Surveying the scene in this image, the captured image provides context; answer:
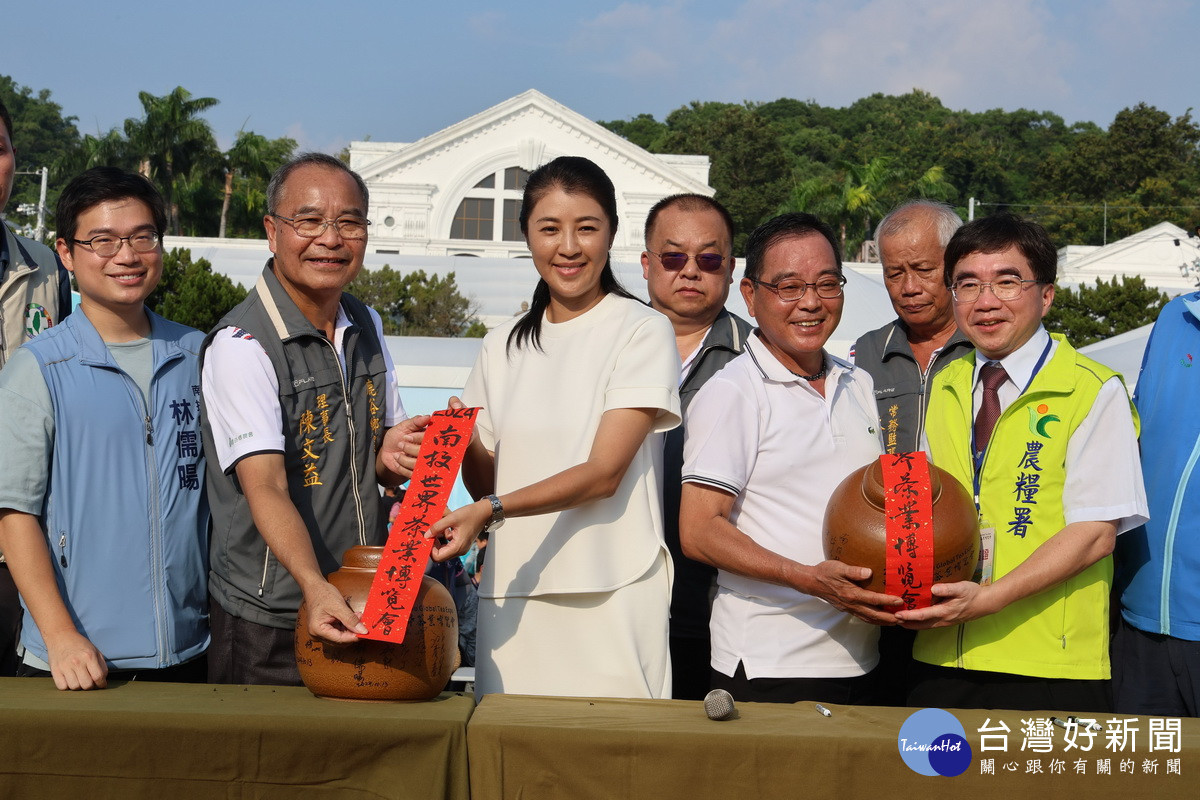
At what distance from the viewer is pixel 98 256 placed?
302 centimetres

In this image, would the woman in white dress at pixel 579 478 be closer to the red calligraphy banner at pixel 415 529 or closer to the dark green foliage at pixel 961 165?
the red calligraphy banner at pixel 415 529

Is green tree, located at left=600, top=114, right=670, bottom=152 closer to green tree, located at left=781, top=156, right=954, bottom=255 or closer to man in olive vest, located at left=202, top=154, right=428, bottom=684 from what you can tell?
green tree, located at left=781, top=156, right=954, bottom=255

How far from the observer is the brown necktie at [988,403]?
3.05 metres

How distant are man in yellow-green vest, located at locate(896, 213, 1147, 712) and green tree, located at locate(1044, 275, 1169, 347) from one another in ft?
61.9

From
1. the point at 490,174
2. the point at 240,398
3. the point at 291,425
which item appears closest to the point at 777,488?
the point at 291,425

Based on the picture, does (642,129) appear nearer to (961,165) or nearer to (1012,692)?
(961,165)

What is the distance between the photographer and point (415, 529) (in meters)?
2.43

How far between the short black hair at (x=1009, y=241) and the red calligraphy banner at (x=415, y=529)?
152 cm

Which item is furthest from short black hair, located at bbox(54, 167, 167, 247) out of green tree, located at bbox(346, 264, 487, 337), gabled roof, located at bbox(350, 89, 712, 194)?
gabled roof, located at bbox(350, 89, 712, 194)

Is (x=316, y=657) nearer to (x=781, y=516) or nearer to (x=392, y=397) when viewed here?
(x=392, y=397)

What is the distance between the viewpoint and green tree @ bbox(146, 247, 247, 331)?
19094 mm

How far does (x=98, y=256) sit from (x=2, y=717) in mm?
1312

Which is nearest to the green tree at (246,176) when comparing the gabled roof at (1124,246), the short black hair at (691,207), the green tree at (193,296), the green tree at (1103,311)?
the green tree at (193,296)

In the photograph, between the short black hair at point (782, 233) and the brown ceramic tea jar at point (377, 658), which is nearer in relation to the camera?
the brown ceramic tea jar at point (377, 658)
